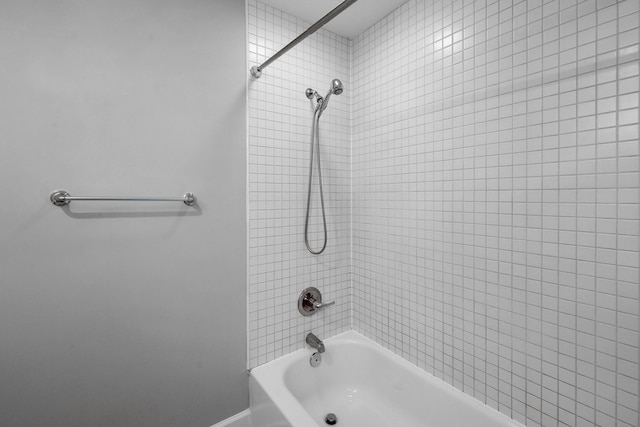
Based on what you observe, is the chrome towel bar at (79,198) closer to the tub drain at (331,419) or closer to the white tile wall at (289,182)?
the white tile wall at (289,182)

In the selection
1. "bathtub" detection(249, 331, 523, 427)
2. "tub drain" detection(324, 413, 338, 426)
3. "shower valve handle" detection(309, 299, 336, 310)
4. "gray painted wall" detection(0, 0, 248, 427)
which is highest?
"gray painted wall" detection(0, 0, 248, 427)

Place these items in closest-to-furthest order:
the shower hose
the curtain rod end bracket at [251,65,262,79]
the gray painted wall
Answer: the gray painted wall < the curtain rod end bracket at [251,65,262,79] < the shower hose

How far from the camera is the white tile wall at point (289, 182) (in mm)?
1465

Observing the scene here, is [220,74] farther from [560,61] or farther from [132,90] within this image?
[560,61]

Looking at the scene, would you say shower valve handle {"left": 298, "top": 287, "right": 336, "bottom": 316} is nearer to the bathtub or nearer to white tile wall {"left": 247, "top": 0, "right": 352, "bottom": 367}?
white tile wall {"left": 247, "top": 0, "right": 352, "bottom": 367}

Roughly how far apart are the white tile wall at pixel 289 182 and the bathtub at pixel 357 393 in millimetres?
129

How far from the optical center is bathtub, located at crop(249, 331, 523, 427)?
121 centimetres

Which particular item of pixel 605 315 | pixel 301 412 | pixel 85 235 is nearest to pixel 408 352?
pixel 301 412

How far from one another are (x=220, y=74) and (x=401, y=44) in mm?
956

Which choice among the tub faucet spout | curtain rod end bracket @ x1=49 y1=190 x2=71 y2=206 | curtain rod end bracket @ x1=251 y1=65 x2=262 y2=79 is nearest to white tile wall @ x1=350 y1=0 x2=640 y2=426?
the tub faucet spout

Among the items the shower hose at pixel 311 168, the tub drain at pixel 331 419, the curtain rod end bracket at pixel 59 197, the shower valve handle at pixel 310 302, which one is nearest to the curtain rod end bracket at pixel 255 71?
the shower hose at pixel 311 168

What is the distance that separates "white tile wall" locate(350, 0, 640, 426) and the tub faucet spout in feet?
1.28

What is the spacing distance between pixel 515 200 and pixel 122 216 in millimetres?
1563

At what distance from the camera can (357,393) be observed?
165 cm
